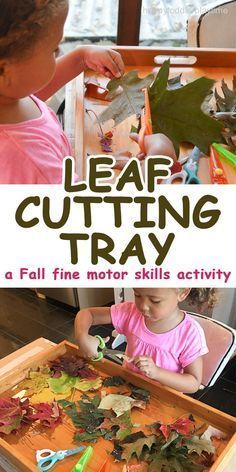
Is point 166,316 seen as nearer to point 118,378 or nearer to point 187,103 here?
point 118,378

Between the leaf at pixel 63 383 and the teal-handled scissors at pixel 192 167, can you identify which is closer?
the teal-handled scissors at pixel 192 167

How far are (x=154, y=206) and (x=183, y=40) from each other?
4.10ft

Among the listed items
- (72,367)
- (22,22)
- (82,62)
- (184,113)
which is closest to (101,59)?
(82,62)

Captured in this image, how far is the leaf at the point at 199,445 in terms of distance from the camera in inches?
19.2

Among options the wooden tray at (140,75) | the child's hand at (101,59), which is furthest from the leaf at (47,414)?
the child's hand at (101,59)

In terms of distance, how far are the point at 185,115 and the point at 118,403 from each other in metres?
0.31

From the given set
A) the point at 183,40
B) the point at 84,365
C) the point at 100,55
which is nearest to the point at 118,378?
the point at 84,365

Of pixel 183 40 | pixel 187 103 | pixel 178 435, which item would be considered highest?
pixel 183 40

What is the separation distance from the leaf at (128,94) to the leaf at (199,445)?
345 millimetres

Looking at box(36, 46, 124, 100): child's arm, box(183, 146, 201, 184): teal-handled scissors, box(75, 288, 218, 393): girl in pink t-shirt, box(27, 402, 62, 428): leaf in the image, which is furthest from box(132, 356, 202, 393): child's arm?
box(36, 46, 124, 100): child's arm

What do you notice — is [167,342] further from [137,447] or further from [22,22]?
[22,22]

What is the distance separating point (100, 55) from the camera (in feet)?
1.76

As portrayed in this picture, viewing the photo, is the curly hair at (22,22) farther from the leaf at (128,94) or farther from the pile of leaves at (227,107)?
the pile of leaves at (227,107)

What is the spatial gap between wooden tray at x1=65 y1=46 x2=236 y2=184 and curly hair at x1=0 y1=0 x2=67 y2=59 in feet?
0.44
